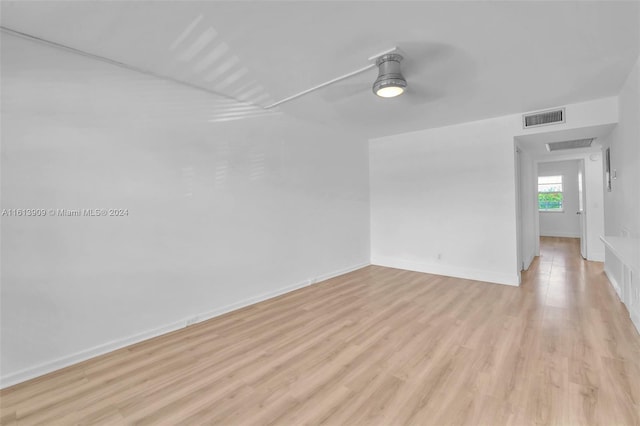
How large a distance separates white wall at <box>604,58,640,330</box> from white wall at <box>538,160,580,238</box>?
267 inches

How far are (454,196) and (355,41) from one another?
11.5 ft

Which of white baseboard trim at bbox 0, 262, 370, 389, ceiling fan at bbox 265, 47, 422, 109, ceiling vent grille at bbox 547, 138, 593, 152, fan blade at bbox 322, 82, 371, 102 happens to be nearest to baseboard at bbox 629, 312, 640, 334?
ceiling vent grille at bbox 547, 138, 593, 152

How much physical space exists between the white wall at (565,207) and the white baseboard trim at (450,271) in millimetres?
7429

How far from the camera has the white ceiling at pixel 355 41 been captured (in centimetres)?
193

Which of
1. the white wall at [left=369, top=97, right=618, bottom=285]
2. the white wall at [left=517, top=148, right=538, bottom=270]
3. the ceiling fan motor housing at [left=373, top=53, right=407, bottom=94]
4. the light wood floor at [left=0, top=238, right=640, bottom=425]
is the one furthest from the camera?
the white wall at [left=517, top=148, right=538, bottom=270]

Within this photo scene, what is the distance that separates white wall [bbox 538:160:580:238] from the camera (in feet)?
30.3

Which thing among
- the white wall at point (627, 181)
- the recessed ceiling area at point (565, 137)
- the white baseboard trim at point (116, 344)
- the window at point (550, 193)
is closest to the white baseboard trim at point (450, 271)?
the white wall at point (627, 181)

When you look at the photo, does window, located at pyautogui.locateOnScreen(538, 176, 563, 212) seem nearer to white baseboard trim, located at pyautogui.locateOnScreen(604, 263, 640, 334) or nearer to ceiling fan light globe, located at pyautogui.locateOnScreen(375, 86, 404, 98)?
white baseboard trim, located at pyautogui.locateOnScreen(604, 263, 640, 334)

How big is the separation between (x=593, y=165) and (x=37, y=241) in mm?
9292

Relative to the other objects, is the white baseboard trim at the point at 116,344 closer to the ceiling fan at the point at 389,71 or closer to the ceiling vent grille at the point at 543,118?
the ceiling fan at the point at 389,71

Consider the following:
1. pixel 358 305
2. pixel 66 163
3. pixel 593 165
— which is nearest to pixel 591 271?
pixel 593 165

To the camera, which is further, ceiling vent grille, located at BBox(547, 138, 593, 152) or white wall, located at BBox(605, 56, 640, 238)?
ceiling vent grille, located at BBox(547, 138, 593, 152)

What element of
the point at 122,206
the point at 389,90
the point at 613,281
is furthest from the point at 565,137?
the point at 122,206

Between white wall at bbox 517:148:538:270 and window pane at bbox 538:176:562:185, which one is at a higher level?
window pane at bbox 538:176:562:185
